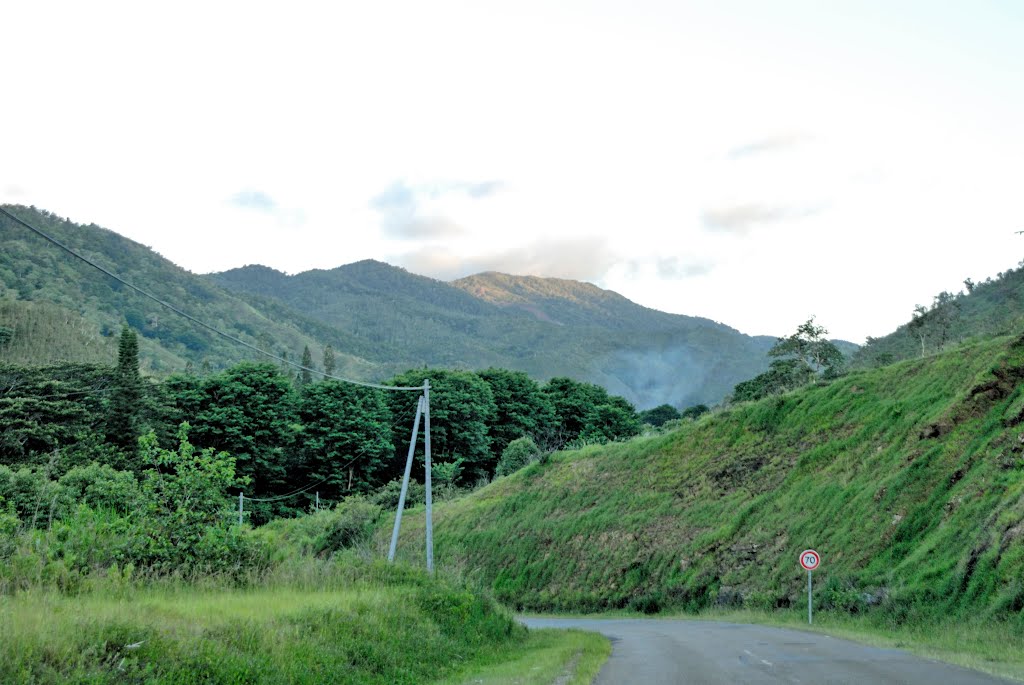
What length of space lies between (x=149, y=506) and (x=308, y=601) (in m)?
3.70

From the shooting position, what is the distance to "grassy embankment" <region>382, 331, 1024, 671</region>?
25.9 m

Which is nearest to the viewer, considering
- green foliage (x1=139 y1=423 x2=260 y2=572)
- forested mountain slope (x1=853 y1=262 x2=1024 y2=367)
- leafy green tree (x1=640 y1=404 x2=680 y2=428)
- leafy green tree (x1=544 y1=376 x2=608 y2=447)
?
green foliage (x1=139 y1=423 x2=260 y2=572)

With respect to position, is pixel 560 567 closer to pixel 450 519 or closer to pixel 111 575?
pixel 450 519

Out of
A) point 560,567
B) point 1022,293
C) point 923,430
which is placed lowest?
point 560,567

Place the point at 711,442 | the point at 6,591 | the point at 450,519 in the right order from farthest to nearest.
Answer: the point at 450,519 → the point at 711,442 → the point at 6,591

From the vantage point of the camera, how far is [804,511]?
1480 inches

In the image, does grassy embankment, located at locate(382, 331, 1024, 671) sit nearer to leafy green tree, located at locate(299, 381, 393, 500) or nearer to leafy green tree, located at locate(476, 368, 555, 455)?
leafy green tree, located at locate(299, 381, 393, 500)

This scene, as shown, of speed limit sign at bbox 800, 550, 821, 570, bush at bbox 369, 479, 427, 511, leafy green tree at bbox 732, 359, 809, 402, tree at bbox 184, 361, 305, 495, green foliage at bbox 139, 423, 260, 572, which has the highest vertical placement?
leafy green tree at bbox 732, 359, 809, 402

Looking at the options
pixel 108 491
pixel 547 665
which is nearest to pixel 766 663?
pixel 547 665

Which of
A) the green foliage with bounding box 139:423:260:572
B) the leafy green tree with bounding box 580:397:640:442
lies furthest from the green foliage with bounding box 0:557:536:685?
the leafy green tree with bounding box 580:397:640:442

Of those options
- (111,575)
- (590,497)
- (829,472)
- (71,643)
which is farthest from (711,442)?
(71,643)

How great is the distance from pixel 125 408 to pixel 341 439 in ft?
91.7

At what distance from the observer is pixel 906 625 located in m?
24.8

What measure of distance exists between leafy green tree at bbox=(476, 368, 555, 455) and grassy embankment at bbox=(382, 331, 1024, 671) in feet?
155
